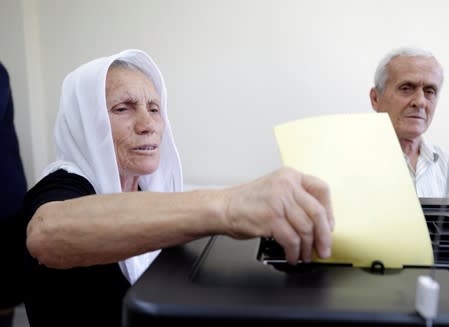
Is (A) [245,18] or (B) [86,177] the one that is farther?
(A) [245,18]

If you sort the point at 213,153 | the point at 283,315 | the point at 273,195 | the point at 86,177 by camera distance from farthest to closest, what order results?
1. the point at 213,153
2. the point at 86,177
3. the point at 273,195
4. the point at 283,315

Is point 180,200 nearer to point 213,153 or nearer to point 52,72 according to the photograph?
point 213,153

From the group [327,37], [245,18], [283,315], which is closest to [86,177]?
[283,315]

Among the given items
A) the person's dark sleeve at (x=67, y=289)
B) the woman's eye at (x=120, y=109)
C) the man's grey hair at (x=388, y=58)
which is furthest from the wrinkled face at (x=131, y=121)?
the man's grey hair at (x=388, y=58)

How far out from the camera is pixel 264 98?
1.68 meters

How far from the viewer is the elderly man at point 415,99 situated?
1.49 meters

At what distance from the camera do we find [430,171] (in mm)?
1490

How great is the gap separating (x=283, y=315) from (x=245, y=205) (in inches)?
5.2

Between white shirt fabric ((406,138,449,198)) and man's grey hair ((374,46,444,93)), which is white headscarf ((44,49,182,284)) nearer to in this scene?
man's grey hair ((374,46,444,93))

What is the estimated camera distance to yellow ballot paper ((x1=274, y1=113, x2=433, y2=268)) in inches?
14.6

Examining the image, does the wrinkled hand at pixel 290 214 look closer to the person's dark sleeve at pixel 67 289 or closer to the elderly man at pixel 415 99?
the person's dark sleeve at pixel 67 289

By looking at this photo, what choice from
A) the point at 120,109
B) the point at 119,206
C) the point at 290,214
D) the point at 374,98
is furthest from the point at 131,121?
the point at 374,98

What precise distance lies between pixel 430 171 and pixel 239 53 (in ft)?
2.88

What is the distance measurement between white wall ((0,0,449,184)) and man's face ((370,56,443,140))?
13cm
